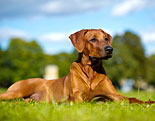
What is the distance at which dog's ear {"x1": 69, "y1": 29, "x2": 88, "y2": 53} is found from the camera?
7.09 meters

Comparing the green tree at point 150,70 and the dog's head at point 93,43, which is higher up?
the dog's head at point 93,43

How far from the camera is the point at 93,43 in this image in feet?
22.8

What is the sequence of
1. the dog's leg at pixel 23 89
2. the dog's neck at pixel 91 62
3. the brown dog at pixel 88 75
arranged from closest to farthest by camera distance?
the brown dog at pixel 88 75
the dog's neck at pixel 91 62
the dog's leg at pixel 23 89

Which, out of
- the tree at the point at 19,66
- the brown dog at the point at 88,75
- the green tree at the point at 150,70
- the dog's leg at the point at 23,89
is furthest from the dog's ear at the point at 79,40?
the tree at the point at 19,66

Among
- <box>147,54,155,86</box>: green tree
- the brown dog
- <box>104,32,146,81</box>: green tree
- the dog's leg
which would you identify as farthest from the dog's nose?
<box>147,54,155,86</box>: green tree

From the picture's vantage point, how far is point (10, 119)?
3.90m

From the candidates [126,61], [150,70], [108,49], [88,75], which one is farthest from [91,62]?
[150,70]

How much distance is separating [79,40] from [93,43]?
18.5 inches

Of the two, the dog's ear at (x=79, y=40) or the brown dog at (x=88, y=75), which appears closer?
the brown dog at (x=88, y=75)

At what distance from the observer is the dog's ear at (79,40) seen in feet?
23.3

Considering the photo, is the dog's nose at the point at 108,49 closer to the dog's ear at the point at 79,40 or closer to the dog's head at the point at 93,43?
the dog's head at the point at 93,43

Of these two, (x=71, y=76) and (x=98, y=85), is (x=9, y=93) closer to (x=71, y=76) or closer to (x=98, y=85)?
(x=71, y=76)

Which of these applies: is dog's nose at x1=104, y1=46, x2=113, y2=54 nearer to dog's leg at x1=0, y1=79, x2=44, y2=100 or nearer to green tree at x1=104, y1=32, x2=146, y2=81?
dog's leg at x1=0, y1=79, x2=44, y2=100

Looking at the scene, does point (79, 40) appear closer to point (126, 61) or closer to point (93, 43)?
point (93, 43)
